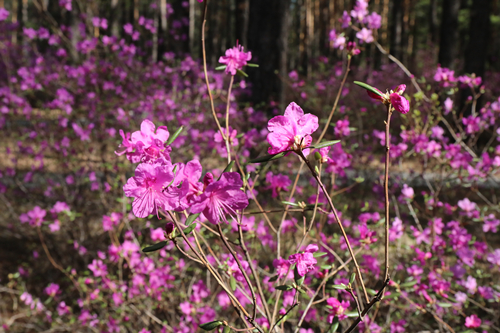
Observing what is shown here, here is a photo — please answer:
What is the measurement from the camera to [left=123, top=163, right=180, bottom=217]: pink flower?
2.56 feet

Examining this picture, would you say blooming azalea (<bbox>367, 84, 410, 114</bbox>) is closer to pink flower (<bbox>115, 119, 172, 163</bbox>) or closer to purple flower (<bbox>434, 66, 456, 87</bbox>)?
pink flower (<bbox>115, 119, 172, 163</bbox>)

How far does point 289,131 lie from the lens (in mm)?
814

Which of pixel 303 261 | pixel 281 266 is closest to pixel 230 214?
pixel 303 261

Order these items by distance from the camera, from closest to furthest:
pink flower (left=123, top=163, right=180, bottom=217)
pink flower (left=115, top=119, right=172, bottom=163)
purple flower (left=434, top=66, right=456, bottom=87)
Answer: pink flower (left=123, top=163, right=180, bottom=217) < pink flower (left=115, top=119, right=172, bottom=163) < purple flower (left=434, top=66, right=456, bottom=87)

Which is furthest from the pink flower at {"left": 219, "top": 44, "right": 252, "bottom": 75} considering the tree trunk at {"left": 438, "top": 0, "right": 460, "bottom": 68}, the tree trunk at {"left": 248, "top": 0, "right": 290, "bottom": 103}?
the tree trunk at {"left": 438, "top": 0, "right": 460, "bottom": 68}

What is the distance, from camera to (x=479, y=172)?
2.55 metres

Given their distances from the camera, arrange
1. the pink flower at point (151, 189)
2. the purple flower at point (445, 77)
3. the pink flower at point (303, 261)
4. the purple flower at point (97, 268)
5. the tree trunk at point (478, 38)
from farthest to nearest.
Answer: the tree trunk at point (478, 38) < the purple flower at point (445, 77) < the purple flower at point (97, 268) < the pink flower at point (303, 261) < the pink flower at point (151, 189)

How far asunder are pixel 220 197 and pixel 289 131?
210 mm

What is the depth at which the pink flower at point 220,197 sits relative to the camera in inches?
31.2

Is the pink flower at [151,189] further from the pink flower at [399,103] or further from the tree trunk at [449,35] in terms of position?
the tree trunk at [449,35]

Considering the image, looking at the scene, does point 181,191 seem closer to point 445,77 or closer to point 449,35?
point 445,77

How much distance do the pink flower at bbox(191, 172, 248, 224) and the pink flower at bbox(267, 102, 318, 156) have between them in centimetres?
11

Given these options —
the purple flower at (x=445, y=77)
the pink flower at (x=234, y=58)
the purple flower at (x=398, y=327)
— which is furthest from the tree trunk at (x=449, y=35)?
the pink flower at (x=234, y=58)

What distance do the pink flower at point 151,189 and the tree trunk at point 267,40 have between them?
4.37 m
